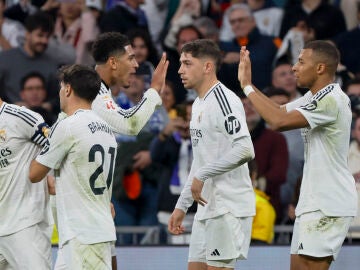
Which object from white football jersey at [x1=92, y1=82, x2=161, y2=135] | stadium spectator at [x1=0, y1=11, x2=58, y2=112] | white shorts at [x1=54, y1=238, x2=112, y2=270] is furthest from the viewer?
stadium spectator at [x1=0, y1=11, x2=58, y2=112]

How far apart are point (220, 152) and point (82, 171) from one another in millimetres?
1325

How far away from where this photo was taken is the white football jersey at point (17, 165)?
8.72m

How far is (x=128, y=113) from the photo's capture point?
870 centimetres

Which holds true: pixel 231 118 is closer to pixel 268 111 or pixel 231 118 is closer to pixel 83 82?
pixel 268 111

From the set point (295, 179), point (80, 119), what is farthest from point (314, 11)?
point (80, 119)

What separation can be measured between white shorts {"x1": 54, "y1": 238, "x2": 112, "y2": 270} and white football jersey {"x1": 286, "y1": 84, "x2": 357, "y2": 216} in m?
1.53

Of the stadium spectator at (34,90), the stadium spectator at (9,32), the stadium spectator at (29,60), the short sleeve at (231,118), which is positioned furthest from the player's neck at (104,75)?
the stadium spectator at (9,32)

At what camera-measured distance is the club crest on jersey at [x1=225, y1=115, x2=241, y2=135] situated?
871 cm

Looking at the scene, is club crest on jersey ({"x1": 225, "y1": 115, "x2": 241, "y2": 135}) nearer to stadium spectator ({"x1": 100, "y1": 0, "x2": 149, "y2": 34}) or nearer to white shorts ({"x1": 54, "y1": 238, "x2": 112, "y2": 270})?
white shorts ({"x1": 54, "y1": 238, "x2": 112, "y2": 270})

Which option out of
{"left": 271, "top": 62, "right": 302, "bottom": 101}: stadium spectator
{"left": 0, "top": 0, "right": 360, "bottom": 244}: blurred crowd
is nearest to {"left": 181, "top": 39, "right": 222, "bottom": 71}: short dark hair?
{"left": 0, "top": 0, "right": 360, "bottom": 244}: blurred crowd

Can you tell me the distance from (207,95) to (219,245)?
3.66 ft

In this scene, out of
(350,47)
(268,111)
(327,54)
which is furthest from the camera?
(350,47)

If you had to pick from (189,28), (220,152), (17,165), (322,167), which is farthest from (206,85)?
(189,28)

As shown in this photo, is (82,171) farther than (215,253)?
No
